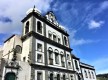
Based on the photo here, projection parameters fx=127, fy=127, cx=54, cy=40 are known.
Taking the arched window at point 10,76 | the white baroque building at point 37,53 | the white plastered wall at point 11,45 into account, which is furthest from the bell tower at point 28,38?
the arched window at point 10,76

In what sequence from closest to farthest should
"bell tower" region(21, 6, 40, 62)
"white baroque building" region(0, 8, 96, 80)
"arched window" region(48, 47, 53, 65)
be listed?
"white baroque building" region(0, 8, 96, 80), "bell tower" region(21, 6, 40, 62), "arched window" region(48, 47, 53, 65)

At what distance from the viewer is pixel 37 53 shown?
21234 mm

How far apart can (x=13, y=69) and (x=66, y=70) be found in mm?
12396

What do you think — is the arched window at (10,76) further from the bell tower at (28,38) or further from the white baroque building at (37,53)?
the bell tower at (28,38)

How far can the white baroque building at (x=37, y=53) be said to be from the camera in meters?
18.0

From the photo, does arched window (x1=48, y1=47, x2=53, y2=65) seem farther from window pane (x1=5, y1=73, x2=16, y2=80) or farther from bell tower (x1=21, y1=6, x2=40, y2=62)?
window pane (x1=5, y1=73, x2=16, y2=80)

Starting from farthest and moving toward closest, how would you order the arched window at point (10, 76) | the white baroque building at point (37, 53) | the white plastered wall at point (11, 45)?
the white plastered wall at point (11, 45) → the white baroque building at point (37, 53) → the arched window at point (10, 76)

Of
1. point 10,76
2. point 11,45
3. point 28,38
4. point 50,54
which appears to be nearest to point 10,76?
point 10,76

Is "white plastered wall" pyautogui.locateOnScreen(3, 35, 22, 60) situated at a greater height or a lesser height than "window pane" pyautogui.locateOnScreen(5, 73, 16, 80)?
greater

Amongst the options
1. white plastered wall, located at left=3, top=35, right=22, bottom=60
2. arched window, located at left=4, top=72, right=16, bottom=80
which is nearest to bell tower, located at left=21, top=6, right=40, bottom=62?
white plastered wall, located at left=3, top=35, right=22, bottom=60

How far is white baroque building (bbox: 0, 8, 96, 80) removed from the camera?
18000 millimetres

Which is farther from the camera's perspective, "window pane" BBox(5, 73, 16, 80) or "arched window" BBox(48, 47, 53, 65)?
"arched window" BBox(48, 47, 53, 65)

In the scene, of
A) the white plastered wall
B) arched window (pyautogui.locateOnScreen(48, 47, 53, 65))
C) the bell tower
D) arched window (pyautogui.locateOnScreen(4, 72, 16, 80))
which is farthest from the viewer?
arched window (pyautogui.locateOnScreen(48, 47, 53, 65))

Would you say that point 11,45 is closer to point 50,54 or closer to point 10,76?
point 50,54
